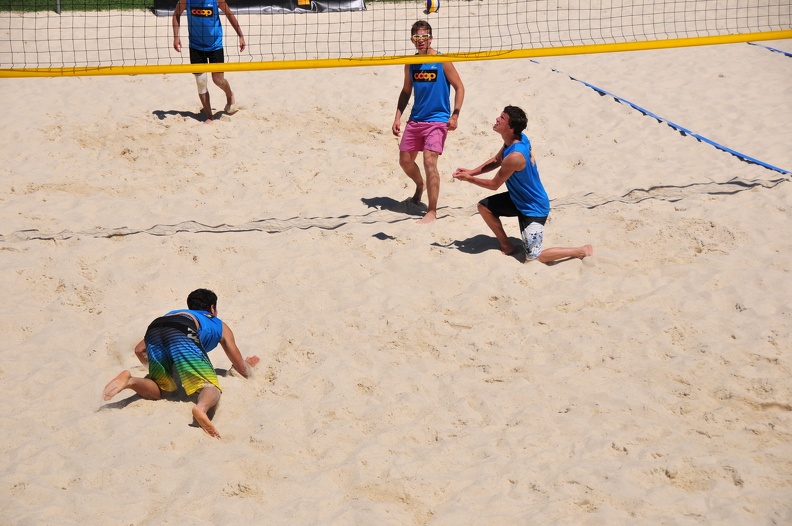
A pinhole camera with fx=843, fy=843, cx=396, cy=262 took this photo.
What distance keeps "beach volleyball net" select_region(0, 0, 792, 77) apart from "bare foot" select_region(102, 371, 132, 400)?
630cm

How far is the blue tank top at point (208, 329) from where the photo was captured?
485cm

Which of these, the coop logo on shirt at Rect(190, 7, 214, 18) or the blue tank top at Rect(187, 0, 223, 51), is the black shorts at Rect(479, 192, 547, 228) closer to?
the blue tank top at Rect(187, 0, 223, 51)

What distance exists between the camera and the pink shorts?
6.91m

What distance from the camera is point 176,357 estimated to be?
4617 millimetres

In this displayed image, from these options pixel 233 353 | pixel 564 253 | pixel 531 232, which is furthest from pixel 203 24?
pixel 233 353

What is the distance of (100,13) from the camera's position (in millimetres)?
11594

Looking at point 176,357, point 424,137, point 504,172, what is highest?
point 424,137

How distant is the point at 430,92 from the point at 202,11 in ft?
10.1

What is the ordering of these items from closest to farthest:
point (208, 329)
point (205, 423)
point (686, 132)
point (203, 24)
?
point (205, 423)
point (208, 329)
point (686, 132)
point (203, 24)

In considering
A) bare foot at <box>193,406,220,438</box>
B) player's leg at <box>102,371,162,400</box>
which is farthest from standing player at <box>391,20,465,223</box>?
bare foot at <box>193,406,220,438</box>

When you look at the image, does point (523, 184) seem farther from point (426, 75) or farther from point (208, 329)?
point (208, 329)

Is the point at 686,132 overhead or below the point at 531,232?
overhead

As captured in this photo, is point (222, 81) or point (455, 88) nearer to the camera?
point (455, 88)

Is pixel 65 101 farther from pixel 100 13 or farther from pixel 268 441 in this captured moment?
pixel 268 441
